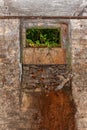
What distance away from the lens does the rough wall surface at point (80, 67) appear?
10219 mm

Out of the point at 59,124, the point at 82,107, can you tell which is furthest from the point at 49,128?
the point at 82,107

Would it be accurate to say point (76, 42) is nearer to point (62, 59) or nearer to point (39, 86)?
point (62, 59)

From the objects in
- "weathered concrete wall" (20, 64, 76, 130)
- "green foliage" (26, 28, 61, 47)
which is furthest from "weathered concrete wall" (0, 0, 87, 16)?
"weathered concrete wall" (20, 64, 76, 130)

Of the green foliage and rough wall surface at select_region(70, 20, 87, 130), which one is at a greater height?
the green foliage

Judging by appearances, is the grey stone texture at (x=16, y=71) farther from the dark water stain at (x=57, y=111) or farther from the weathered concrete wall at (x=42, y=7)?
the weathered concrete wall at (x=42, y=7)

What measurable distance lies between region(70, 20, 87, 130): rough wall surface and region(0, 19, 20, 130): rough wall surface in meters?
1.68

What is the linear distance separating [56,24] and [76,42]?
89cm

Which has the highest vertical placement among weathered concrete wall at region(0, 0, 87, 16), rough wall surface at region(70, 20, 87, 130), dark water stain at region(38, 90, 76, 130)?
weathered concrete wall at region(0, 0, 87, 16)

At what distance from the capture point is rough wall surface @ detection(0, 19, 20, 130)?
10086 mm

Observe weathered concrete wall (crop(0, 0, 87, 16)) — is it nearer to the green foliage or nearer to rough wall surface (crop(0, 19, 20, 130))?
the green foliage

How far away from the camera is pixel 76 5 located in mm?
13516

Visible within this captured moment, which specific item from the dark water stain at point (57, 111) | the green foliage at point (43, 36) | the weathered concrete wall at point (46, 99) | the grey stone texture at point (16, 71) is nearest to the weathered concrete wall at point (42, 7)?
the green foliage at point (43, 36)

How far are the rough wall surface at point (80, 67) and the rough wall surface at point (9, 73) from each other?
1.68m

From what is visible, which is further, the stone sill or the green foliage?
the green foliage
